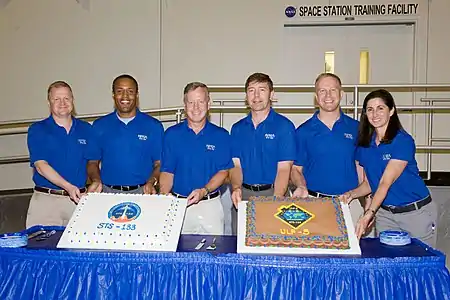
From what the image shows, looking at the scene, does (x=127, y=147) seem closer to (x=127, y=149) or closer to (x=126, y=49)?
(x=127, y=149)

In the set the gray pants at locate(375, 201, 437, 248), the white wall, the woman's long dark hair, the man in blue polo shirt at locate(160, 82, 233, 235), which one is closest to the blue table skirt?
the gray pants at locate(375, 201, 437, 248)

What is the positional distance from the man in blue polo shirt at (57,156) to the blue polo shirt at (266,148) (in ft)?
3.38

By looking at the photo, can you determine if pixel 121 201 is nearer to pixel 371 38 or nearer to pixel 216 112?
pixel 216 112

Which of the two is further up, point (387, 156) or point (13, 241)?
point (387, 156)

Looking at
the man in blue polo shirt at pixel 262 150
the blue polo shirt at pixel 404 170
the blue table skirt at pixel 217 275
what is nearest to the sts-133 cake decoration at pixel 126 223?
the blue table skirt at pixel 217 275

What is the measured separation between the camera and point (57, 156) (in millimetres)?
3221

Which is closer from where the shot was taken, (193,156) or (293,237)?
(293,237)

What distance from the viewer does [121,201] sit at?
248 cm

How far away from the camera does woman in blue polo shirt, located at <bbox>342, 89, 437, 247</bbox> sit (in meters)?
2.61

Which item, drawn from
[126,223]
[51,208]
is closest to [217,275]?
[126,223]

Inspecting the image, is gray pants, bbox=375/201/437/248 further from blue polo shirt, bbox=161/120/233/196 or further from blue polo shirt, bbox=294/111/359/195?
blue polo shirt, bbox=161/120/233/196

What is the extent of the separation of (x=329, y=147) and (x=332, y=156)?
6 cm

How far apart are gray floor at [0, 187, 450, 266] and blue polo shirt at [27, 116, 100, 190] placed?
1.25 meters

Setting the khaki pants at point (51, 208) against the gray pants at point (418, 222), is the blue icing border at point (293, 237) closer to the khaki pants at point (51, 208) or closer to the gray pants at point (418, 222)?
the gray pants at point (418, 222)
